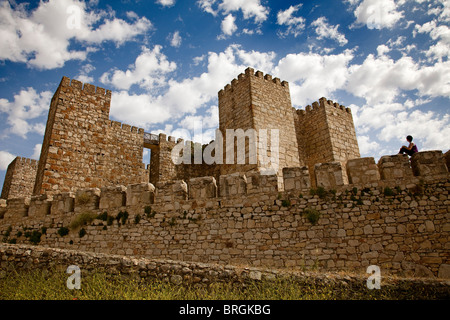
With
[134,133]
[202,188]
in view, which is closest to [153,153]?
[134,133]

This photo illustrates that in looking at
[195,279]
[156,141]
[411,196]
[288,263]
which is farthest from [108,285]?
[156,141]

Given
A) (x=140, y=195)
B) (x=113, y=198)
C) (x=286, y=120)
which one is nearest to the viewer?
(x=140, y=195)

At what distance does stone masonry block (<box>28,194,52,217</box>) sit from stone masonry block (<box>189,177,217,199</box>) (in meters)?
4.90

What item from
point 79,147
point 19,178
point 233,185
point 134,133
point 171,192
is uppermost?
point 134,133

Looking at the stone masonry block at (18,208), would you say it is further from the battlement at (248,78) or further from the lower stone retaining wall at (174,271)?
the battlement at (248,78)

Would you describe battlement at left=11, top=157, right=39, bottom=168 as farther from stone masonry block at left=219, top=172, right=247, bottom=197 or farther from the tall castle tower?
stone masonry block at left=219, top=172, right=247, bottom=197

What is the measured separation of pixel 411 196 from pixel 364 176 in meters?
1.10

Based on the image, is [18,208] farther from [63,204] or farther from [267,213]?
[267,213]

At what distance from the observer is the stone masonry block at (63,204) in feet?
27.6

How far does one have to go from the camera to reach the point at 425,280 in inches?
162

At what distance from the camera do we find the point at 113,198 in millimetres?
8125

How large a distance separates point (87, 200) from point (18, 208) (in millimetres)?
2707

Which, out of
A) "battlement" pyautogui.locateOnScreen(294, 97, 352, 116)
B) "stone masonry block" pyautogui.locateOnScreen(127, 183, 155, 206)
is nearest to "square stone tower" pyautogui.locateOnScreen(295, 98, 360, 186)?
"battlement" pyautogui.locateOnScreen(294, 97, 352, 116)

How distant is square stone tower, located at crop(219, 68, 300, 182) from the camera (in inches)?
408
